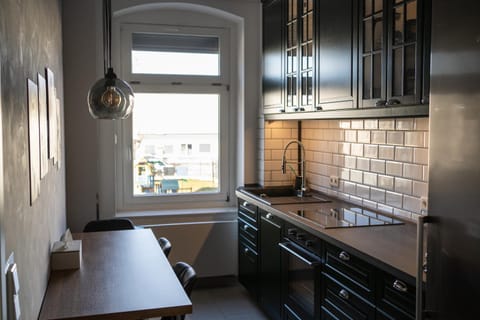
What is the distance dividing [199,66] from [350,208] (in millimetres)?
2224

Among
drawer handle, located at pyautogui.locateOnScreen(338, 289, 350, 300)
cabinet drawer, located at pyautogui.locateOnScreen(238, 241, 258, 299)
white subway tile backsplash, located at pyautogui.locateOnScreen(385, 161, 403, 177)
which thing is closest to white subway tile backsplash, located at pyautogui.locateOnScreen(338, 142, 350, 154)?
white subway tile backsplash, located at pyautogui.locateOnScreen(385, 161, 403, 177)

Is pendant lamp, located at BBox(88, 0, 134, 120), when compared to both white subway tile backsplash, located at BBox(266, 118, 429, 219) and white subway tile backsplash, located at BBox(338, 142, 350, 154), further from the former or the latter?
white subway tile backsplash, located at BBox(338, 142, 350, 154)

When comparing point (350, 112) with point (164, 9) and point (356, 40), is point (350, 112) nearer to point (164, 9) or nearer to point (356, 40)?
point (356, 40)

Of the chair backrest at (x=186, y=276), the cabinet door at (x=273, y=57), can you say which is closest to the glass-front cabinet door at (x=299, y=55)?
the cabinet door at (x=273, y=57)

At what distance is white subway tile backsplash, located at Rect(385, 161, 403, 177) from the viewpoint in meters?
3.18

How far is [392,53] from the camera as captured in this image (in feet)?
8.43

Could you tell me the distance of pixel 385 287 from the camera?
7.46 feet

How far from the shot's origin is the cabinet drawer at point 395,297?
2.07 m

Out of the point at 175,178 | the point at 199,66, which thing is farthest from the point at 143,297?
the point at 199,66

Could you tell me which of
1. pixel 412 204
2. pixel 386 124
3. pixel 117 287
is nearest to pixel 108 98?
pixel 117 287

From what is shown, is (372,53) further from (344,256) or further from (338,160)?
(338,160)

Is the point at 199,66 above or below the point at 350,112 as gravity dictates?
above

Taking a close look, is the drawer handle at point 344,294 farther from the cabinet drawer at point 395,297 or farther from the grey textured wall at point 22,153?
the grey textured wall at point 22,153

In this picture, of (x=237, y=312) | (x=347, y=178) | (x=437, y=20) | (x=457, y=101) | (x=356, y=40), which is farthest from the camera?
(x=237, y=312)
